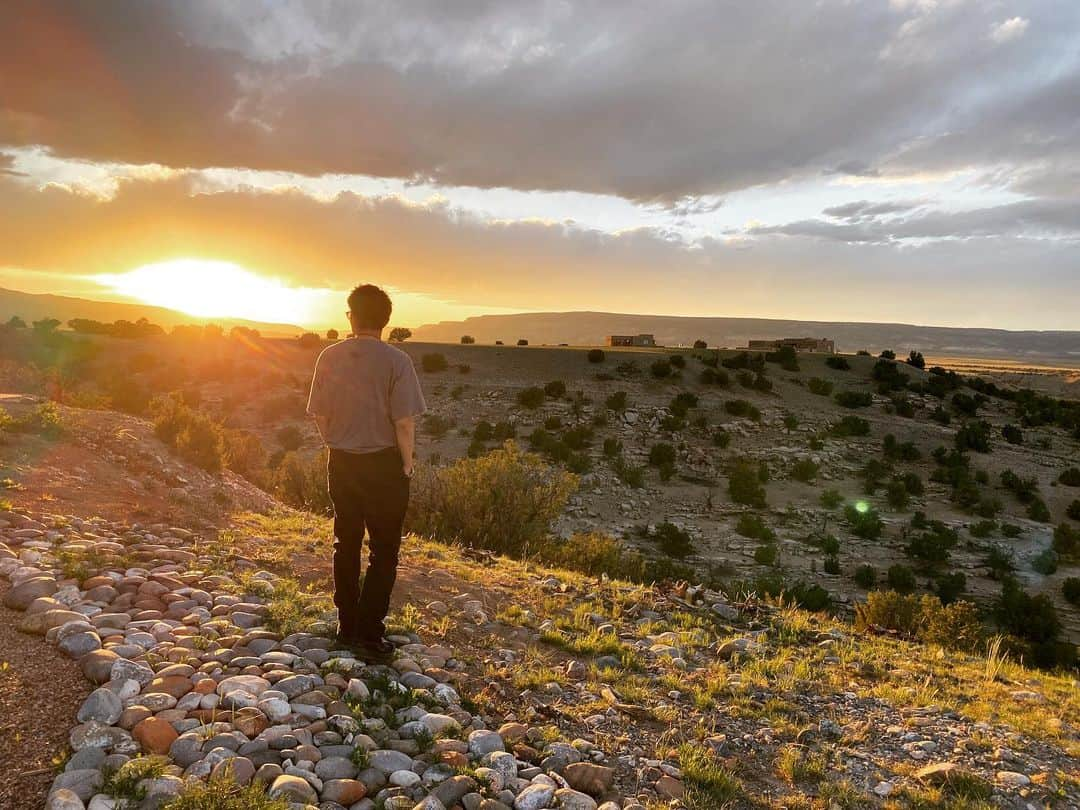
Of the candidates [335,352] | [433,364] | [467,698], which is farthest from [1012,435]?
[335,352]

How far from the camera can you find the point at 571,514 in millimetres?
20109

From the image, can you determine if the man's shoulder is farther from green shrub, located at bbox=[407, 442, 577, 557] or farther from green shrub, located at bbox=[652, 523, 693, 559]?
green shrub, located at bbox=[652, 523, 693, 559]

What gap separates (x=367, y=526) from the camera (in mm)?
4410

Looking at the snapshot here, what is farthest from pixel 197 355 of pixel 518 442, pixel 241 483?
pixel 241 483

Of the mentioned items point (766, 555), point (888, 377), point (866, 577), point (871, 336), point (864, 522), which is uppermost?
point (871, 336)

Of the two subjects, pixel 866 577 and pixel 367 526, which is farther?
pixel 866 577

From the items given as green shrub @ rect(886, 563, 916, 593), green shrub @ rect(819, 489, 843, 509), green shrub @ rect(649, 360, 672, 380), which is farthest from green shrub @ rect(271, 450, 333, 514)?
green shrub @ rect(649, 360, 672, 380)

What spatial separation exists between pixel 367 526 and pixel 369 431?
0.71 metres

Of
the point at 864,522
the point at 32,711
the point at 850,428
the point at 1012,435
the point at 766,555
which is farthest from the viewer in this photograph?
the point at 1012,435

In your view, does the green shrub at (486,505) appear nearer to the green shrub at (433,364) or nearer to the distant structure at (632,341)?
the green shrub at (433,364)

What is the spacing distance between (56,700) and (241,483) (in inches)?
306

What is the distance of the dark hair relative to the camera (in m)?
4.30

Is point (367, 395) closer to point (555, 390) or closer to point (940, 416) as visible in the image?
point (555, 390)

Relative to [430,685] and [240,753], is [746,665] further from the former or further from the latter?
[240,753]
